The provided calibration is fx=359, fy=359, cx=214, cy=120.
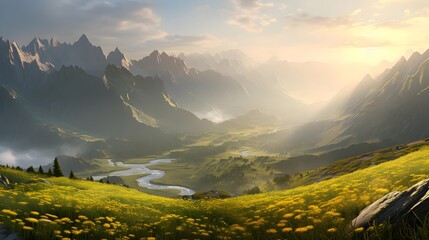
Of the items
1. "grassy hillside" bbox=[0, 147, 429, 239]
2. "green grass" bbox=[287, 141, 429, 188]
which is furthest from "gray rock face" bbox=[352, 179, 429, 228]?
"green grass" bbox=[287, 141, 429, 188]

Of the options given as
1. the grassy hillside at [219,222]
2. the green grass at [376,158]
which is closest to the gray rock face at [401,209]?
the grassy hillside at [219,222]

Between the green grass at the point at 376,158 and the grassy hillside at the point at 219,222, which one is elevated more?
the green grass at the point at 376,158

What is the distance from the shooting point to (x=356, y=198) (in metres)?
Answer: 18.8

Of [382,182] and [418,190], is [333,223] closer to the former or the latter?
[418,190]

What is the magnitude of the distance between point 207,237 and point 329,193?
11.2 m

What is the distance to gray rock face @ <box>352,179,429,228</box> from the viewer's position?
11656 millimetres

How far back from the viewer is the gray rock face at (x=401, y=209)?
11656 millimetres

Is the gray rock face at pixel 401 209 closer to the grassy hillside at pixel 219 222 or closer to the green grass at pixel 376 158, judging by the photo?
the grassy hillside at pixel 219 222

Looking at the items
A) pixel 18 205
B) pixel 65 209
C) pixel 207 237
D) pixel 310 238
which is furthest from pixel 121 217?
pixel 310 238

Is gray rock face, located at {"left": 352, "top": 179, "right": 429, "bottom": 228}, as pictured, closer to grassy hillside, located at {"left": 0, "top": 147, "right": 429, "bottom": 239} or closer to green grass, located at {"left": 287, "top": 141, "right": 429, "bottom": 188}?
grassy hillside, located at {"left": 0, "top": 147, "right": 429, "bottom": 239}

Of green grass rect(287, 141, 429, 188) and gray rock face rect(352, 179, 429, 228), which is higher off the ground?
green grass rect(287, 141, 429, 188)

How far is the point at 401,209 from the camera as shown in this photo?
12.3 m

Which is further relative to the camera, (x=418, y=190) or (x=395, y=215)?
(x=418, y=190)

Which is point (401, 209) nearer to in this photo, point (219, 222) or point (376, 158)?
point (219, 222)
